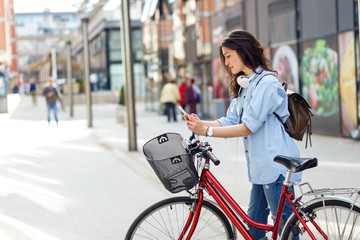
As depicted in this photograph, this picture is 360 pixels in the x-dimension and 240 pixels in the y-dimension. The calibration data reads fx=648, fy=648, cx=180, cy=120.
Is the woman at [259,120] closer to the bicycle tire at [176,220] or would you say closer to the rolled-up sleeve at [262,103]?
the rolled-up sleeve at [262,103]

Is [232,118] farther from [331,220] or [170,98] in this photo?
[170,98]

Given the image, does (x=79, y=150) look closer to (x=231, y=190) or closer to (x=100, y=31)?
(x=231, y=190)

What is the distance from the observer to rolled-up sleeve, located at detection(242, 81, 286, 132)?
3867 millimetres

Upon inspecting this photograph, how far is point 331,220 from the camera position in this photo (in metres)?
3.60

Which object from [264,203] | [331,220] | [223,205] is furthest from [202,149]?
[331,220]

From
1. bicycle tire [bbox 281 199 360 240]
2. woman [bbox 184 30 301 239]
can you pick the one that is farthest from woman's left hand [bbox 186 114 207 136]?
bicycle tire [bbox 281 199 360 240]

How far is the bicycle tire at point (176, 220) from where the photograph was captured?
12.6 feet

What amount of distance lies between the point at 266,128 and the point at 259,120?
10 centimetres

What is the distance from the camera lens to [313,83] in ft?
51.0

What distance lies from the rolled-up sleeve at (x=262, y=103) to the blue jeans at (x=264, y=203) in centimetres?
38

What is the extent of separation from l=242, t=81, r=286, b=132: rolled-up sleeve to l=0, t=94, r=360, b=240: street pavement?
458mm

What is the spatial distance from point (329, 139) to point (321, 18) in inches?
112

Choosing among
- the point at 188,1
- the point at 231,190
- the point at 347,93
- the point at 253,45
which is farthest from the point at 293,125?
the point at 188,1

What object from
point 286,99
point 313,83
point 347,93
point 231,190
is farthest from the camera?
point 313,83
